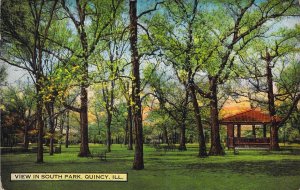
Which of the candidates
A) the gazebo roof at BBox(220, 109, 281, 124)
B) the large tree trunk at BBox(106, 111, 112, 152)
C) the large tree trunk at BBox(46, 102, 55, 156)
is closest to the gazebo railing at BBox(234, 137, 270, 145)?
the gazebo roof at BBox(220, 109, 281, 124)

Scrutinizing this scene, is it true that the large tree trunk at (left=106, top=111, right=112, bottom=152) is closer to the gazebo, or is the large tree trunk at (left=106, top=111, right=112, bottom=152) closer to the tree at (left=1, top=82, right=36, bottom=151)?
the tree at (left=1, top=82, right=36, bottom=151)

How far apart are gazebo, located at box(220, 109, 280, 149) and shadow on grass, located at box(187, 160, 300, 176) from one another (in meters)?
0.31

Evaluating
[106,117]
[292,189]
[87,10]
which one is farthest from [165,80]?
[292,189]

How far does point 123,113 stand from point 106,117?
0.93ft

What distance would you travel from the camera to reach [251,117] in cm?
841

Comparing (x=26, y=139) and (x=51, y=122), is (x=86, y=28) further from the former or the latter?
(x=26, y=139)

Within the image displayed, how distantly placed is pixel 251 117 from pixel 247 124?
0.42 feet

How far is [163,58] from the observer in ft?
27.8

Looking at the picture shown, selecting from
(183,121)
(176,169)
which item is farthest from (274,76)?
(176,169)

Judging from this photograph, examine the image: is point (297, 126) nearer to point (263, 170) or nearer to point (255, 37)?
point (263, 170)

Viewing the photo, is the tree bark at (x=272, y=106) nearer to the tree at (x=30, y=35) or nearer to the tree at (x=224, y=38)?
the tree at (x=224, y=38)

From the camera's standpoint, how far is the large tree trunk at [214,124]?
8.47m

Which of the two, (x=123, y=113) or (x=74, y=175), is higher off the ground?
(x=123, y=113)

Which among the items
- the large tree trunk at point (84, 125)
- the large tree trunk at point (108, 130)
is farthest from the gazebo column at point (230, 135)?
the large tree trunk at point (84, 125)
